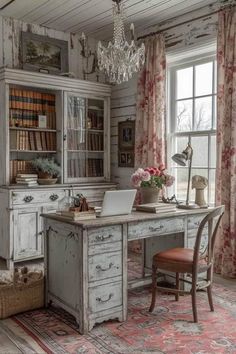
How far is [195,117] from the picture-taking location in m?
4.50

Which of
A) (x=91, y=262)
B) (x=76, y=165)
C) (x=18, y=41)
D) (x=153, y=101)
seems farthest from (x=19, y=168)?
(x=91, y=262)

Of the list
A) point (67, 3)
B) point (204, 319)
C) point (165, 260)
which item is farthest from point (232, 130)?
point (67, 3)

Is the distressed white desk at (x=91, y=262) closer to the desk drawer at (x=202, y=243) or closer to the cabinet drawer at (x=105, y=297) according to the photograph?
the cabinet drawer at (x=105, y=297)

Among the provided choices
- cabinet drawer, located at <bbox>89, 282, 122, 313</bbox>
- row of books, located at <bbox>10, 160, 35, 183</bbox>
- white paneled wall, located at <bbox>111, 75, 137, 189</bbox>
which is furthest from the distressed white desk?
white paneled wall, located at <bbox>111, 75, 137, 189</bbox>

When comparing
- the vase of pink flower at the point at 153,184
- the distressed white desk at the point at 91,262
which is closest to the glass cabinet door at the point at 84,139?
the vase of pink flower at the point at 153,184

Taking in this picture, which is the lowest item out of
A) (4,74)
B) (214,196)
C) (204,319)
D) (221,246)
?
(204,319)

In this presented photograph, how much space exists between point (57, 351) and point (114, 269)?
689 mm

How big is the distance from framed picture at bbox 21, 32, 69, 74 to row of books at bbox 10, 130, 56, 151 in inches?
33.6

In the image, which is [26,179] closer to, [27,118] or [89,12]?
[27,118]

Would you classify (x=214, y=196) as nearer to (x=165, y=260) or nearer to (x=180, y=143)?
(x=180, y=143)

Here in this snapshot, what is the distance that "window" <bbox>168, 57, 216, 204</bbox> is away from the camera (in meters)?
4.31

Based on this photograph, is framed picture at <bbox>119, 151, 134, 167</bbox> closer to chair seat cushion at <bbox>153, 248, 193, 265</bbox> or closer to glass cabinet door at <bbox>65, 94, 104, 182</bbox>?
glass cabinet door at <bbox>65, 94, 104, 182</bbox>

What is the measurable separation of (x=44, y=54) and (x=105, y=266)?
3302 mm

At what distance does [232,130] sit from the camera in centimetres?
381
